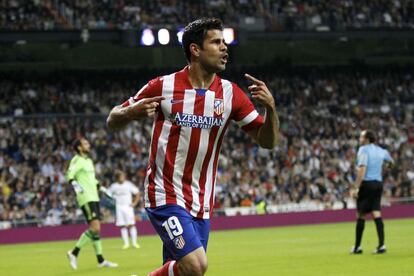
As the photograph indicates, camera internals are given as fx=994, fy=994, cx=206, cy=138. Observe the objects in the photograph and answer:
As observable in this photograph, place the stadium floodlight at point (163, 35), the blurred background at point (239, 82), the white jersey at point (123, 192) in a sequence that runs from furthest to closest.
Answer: the blurred background at point (239, 82) → the stadium floodlight at point (163, 35) → the white jersey at point (123, 192)

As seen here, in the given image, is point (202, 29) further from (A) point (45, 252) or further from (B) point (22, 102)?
(B) point (22, 102)

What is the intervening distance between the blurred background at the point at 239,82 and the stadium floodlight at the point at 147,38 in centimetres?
6

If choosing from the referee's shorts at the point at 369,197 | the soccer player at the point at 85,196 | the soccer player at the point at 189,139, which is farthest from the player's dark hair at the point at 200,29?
the referee's shorts at the point at 369,197

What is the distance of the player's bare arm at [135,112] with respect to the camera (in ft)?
25.7

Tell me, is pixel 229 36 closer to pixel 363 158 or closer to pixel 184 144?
pixel 363 158

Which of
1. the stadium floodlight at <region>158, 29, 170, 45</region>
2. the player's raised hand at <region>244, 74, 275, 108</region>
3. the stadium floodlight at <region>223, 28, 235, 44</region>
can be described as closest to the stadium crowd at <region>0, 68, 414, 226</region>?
the stadium floodlight at <region>158, 29, 170, 45</region>

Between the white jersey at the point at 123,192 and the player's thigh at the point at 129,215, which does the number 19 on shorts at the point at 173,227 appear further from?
the white jersey at the point at 123,192

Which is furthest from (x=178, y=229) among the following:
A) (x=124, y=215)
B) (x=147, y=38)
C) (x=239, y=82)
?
(x=239, y=82)

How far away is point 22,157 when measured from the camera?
35.1m

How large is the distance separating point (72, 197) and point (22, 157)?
3069 millimetres

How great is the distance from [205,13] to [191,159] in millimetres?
33494

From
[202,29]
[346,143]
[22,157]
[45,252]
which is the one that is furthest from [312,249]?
[346,143]

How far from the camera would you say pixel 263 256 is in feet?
65.0

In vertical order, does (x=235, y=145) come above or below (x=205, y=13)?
below
